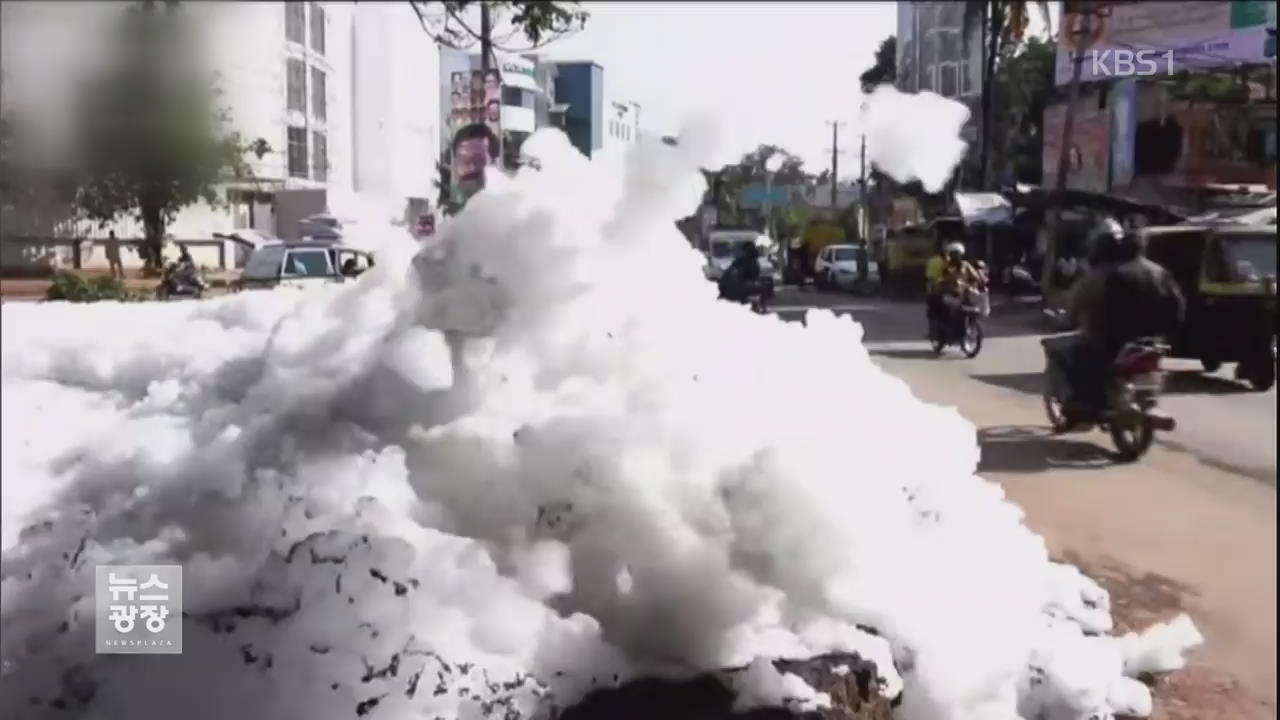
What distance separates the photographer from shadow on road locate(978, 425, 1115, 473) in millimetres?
7574

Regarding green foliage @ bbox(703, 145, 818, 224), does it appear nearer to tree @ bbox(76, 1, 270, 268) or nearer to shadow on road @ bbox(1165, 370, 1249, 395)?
tree @ bbox(76, 1, 270, 268)

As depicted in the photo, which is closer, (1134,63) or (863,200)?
(1134,63)

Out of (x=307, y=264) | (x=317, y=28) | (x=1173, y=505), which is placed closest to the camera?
(x=317, y=28)

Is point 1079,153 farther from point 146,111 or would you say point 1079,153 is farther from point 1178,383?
point 146,111

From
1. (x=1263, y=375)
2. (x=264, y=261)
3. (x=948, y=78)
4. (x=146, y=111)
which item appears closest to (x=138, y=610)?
(x=146, y=111)

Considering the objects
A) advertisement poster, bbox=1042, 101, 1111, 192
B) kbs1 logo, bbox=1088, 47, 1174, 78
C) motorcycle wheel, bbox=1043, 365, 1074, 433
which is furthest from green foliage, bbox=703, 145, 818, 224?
advertisement poster, bbox=1042, 101, 1111, 192

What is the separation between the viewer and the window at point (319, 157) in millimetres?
4875

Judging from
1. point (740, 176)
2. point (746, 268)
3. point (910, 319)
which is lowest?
point (910, 319)

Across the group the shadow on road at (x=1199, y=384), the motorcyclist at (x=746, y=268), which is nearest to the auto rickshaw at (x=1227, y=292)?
the shadow on road at (x=1199, y=384)

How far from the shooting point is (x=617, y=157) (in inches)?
145

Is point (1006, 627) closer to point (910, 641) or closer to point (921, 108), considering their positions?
point (910, 641)

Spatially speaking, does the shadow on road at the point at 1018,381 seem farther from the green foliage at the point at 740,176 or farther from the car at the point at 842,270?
the car at the point at 842,270

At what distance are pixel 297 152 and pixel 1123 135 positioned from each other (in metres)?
11.8

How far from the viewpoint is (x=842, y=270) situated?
17.8 m
